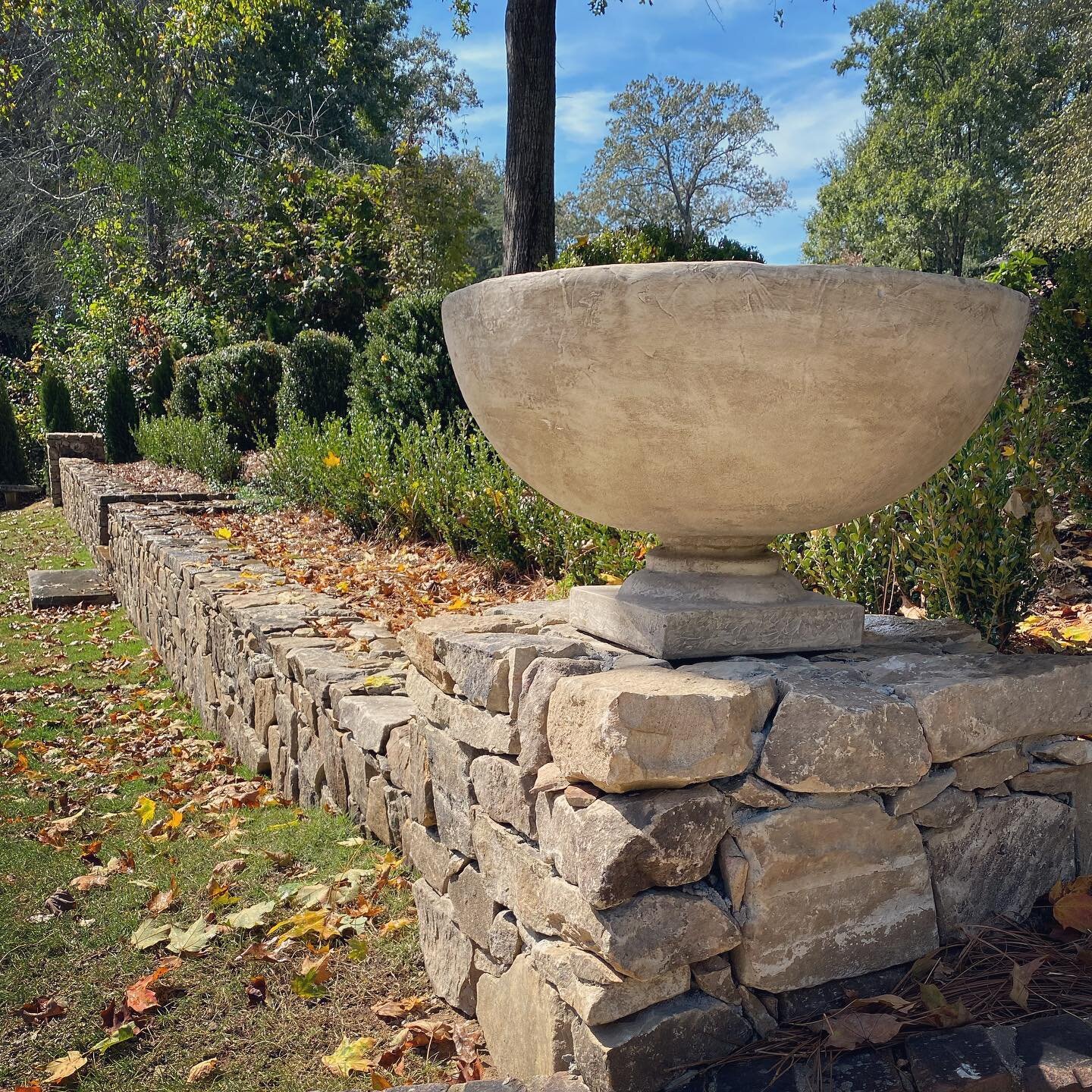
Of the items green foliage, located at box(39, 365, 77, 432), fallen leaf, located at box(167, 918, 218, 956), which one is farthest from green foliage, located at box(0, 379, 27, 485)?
fallen leaf, located at box(167, 918, 218, 956)

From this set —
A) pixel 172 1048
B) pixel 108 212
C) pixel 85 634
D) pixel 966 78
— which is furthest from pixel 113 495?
pixel 966 78

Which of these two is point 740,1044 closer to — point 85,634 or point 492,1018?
point 492,1018

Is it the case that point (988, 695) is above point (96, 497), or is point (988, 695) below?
above

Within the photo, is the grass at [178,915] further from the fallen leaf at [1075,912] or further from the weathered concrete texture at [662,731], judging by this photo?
the fallen leaf at [1075,912]

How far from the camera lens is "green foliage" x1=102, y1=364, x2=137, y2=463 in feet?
54.5

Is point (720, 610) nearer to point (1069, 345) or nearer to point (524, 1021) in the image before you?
point (524, 1021)

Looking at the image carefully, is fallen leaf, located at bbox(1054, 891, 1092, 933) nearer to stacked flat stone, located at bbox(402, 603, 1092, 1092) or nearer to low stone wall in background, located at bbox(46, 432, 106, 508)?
stacked flat stone, located at bbox(402, 603, 1092, 1092)

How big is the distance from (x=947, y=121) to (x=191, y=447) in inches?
1003

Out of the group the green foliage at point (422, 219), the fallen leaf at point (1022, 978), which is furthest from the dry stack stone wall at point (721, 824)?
the green foliage at point (422, 219)

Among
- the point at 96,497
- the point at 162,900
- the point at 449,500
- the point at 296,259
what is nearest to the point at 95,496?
the point at 96,497

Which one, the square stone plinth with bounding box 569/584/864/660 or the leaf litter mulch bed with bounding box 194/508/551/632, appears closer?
the square stone plinth with bounding box 569/584/864/660

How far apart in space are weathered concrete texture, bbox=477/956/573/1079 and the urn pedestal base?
2.53ft

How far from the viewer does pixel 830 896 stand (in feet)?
6.07

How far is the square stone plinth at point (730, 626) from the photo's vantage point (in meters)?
2.07
